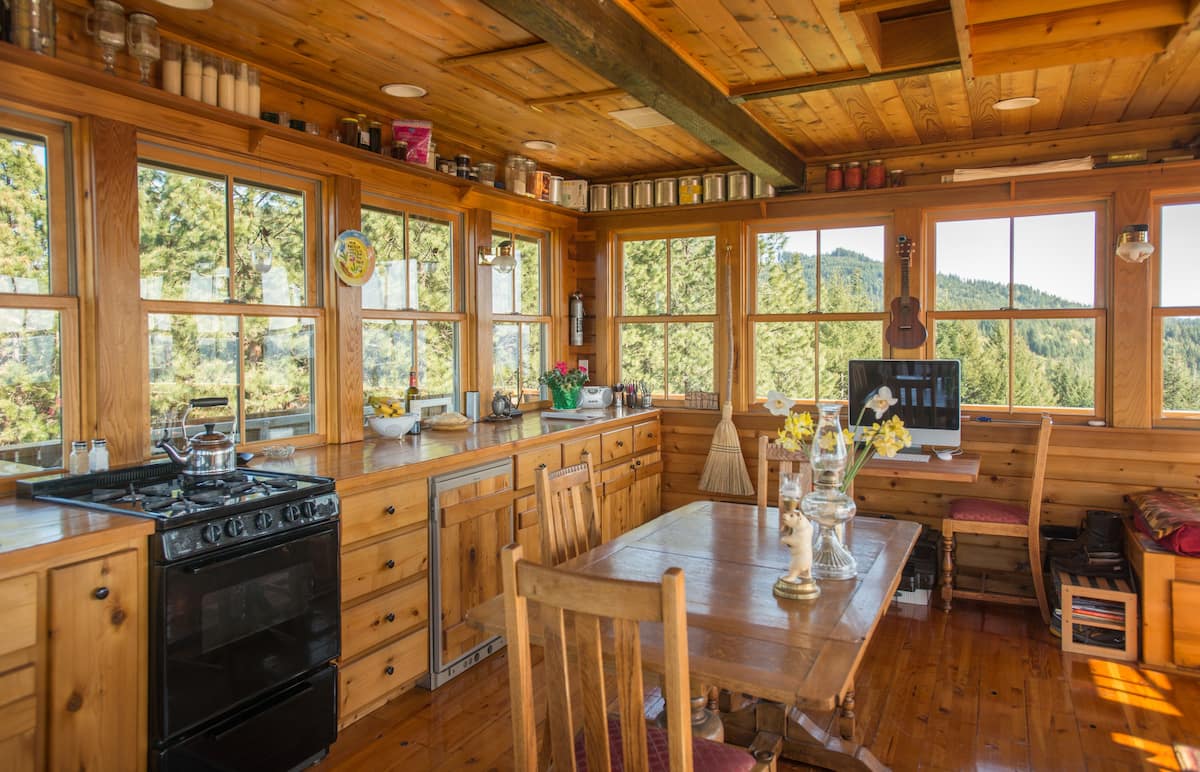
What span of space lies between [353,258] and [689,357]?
2.43 m

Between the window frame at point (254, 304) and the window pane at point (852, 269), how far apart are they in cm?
293

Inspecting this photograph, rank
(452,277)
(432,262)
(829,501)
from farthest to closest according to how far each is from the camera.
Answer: (452,277) < (432,262) < (829,501)

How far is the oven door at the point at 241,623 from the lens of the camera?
2102mm

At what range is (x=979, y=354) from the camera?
4.50 metres

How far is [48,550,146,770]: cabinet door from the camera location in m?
1.91

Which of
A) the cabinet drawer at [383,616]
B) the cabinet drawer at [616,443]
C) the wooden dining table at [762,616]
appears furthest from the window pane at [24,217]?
the cabinet drawer at [616,443]

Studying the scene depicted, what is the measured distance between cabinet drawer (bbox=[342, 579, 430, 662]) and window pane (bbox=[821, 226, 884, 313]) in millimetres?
3020

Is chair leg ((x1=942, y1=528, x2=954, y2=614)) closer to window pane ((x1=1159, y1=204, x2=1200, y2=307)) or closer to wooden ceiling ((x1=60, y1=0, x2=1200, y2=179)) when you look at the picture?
window pane ((x1=1159, y1=204, x2=1200, y2=307))

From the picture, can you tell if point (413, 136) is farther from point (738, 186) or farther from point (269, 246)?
point (738, 186)

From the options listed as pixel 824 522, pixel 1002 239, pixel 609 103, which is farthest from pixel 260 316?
pixel 1002 239

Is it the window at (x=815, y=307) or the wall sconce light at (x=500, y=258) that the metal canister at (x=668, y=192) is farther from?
the wall sconce light at (x=500, y=258)

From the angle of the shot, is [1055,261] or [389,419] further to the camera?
[1055,261]

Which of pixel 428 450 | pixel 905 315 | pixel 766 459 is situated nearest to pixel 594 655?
pixel 766 459

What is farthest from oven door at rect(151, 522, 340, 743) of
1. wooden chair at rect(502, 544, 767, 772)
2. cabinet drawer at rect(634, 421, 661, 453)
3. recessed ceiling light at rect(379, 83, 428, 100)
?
cabinet drawer at rect(634, 421, 661, 453)
